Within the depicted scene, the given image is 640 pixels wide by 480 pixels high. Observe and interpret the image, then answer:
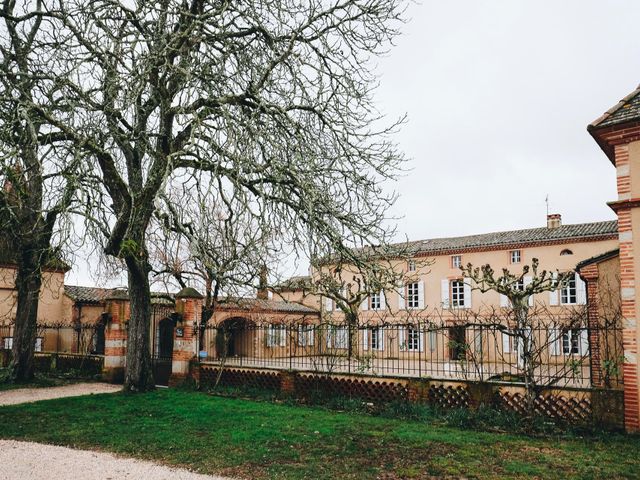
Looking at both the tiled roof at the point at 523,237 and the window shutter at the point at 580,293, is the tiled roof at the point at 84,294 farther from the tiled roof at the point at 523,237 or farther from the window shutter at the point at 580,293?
the window shutter at the point at 580,293

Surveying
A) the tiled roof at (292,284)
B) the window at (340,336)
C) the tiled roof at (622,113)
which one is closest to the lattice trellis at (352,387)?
the window at (340,336)

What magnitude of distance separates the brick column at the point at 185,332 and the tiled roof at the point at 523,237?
1380 cm

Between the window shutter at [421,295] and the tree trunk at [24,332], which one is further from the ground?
the window shutter at [421,295]

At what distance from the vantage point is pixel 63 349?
26.1m

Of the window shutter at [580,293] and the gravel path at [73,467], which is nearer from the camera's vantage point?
the gravel path at [73,467]

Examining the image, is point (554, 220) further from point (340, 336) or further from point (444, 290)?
point (340, 336)

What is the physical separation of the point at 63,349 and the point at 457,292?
70.0ft

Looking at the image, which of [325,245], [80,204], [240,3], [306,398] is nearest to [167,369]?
[306,398]

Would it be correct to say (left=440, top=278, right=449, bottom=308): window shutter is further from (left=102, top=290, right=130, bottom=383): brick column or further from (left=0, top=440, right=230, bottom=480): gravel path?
(left=0, top=440, right=230, bottom=480): gravel path

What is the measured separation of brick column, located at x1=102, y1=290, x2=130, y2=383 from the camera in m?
16.2

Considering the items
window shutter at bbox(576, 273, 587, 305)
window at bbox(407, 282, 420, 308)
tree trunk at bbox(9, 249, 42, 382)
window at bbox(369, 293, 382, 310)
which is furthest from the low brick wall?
window at bbox(407, 282, 420, 308)

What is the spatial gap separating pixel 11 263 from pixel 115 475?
21685 millimetres

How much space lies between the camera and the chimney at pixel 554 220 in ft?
→ 101

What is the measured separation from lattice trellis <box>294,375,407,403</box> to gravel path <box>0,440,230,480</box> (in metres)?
6.09
